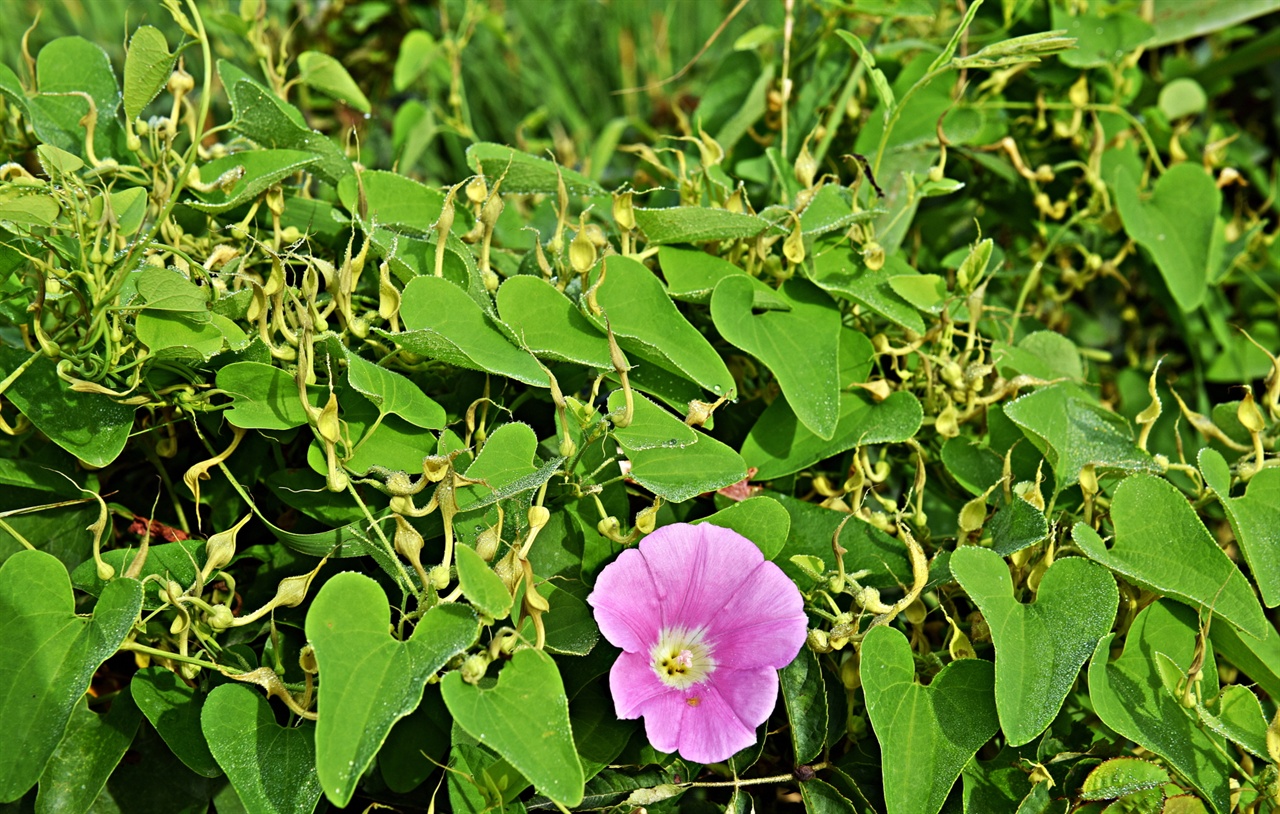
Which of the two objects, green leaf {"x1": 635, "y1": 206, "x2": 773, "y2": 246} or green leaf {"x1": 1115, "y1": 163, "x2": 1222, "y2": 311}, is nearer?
green leaf {"x1": 635, "y1": 206, "x2": 773, "y2": 246}

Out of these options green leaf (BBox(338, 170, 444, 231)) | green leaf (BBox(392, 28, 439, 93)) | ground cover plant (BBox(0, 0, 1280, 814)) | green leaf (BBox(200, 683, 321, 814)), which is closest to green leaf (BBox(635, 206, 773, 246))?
ground cover plant (BBox(0, 0, 1280, 814))

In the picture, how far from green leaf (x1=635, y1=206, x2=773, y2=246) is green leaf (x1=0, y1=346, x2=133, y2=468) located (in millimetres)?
527

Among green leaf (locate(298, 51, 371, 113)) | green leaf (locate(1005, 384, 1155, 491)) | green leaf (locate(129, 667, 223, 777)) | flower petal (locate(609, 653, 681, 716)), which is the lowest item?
green leaf (locate(129, 667, 223, 777))

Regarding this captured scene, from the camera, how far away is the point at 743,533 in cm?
96

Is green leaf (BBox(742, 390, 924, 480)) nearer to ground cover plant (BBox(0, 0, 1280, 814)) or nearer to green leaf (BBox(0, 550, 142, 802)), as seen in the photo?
ground cover plant (BBox(0, 0, 1280, 814))

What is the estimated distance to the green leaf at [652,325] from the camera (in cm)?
98

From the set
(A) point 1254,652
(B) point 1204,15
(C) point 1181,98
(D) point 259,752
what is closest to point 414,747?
(D) point 259,752

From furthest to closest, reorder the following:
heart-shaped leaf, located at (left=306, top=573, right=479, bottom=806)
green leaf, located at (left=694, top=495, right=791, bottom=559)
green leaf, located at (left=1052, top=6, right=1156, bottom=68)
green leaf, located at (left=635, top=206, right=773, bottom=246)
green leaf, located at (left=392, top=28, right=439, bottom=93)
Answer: green leaf, located at (left=392, top=28, right=439, bottom=93) < green leaf, located at (left=1052, top=6, right=1156, bottom=68) < green leaf, located at (left=635, top=206, right=773, bottom=246) < green leaf, located at (left=694, top=495, right=791, bottom=559) < heart-shaped leaf, located at (left=306, top=573, right=479, bottom=806)

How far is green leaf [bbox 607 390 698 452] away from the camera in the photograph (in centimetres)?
91

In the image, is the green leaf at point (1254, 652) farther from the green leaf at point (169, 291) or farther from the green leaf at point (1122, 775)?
the green leaf at point (169, 291)

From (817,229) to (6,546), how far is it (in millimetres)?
851

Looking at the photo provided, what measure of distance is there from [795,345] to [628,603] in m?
0.34

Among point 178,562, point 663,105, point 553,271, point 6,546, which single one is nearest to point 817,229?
point 553,271

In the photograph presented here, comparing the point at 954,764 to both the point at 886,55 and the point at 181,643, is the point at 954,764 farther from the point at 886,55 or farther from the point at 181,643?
the point at 886,55
